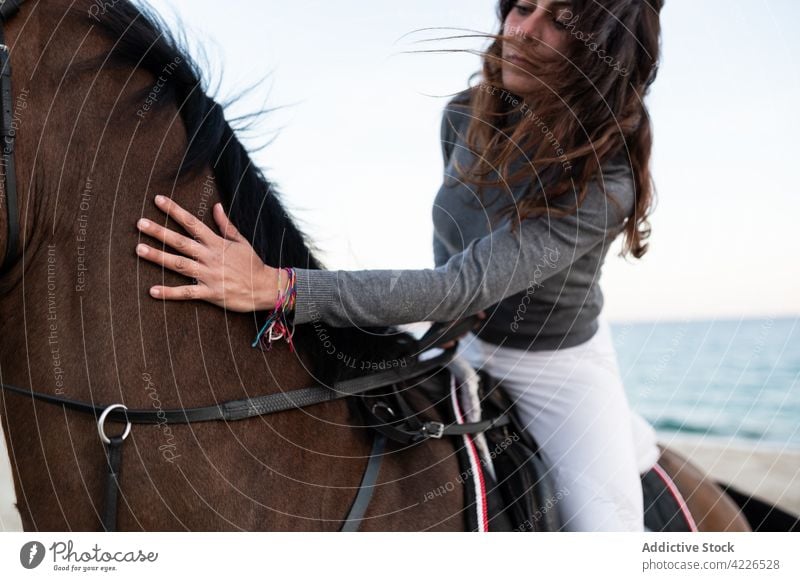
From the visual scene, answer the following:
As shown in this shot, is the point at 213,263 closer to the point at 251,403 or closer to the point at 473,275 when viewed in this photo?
the point at 251,403

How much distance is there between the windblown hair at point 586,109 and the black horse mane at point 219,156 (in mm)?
483

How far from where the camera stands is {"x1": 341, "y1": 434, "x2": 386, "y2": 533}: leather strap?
1.29 meters

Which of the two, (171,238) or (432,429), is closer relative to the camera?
(171,238)

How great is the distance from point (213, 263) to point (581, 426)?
3.05ft

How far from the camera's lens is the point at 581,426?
5.25 feet

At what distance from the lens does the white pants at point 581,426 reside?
157 cm

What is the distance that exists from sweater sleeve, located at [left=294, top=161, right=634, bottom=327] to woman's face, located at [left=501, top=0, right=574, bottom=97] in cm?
29

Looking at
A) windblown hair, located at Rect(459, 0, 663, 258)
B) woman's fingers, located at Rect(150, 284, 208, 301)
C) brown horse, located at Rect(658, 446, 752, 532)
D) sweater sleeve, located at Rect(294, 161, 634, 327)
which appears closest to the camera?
woman's fingers, located at Rect(150, 284, 208, 301)

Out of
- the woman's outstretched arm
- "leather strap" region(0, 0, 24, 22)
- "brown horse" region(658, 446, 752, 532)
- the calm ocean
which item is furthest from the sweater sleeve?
the calm ocean

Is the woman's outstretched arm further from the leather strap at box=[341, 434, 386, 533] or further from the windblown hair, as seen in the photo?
the leather strap at box=[341, 434, 386, 533]

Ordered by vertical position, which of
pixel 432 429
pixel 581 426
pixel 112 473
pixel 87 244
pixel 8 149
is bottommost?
pixel 581 426

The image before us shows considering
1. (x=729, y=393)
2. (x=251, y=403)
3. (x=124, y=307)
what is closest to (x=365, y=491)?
(x=251, y=403)
